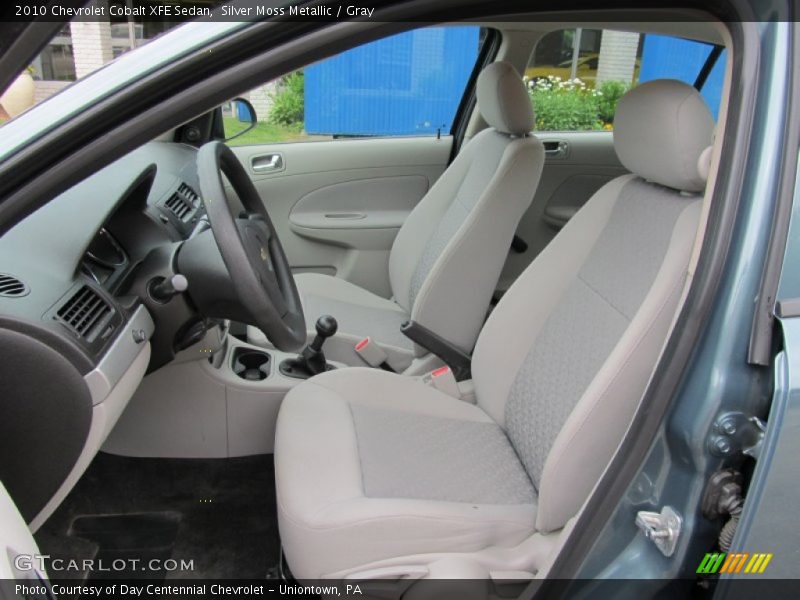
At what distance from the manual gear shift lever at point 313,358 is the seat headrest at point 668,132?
3.13ft

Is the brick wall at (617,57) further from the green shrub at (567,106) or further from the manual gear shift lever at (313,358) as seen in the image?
the manual gear shift lever at (313,358)

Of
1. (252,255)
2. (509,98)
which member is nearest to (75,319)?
(252,255)

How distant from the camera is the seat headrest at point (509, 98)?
6.56 ft

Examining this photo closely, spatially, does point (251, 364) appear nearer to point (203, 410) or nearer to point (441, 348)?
point (203, 410)

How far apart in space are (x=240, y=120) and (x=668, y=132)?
5.91 ft

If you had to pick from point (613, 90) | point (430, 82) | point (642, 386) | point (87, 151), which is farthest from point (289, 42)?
point (613, 90)

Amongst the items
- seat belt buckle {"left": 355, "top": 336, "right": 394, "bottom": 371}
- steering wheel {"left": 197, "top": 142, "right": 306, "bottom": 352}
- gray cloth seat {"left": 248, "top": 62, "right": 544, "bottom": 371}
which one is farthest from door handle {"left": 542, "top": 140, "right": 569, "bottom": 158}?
steering wheel {"left": 197, "top": 142, "right": 306, "bottom": 352}

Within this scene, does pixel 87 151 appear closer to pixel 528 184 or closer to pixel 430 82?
pixel 528 184

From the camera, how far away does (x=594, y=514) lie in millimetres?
1022

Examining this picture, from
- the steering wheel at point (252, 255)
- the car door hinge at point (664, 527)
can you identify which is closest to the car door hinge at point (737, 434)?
the car door hinge at point (664, 527)

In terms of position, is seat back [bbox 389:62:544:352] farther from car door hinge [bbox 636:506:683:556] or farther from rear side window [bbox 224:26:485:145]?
car door hinge [bbox 636:506:683:556]

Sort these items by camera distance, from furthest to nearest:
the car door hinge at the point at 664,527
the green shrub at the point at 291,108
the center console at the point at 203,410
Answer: the green shrub at the point at 291,108 → the center console at the point at 203,410 → the car door hinge at the point at 664,527

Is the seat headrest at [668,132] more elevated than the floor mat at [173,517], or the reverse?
the seat headrest at [668,132]

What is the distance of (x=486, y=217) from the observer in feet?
6.52
